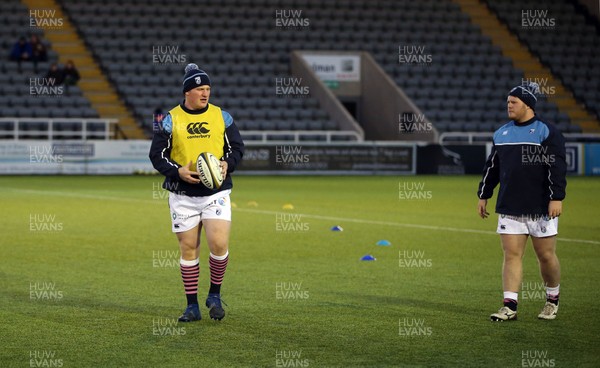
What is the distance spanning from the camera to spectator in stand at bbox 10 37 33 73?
40625 mm

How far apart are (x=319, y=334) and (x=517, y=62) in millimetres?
41332

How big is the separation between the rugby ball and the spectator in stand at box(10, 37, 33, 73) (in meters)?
32.8

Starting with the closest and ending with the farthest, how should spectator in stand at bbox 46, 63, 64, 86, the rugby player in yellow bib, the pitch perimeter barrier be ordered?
the rugby player in yellow bib
the pitch perimeter barrier
spectator in stand at bbox 46, 63, 64, 86

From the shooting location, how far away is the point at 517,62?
48.9 m

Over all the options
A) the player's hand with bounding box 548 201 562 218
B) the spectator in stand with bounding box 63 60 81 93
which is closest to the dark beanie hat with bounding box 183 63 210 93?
the player's hand with bounding box 548 201 562 218

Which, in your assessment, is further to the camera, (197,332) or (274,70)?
(274,70)

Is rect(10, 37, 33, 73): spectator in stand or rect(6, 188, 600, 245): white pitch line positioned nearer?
Result: rect(6, 188, 600, 245): white pitch line

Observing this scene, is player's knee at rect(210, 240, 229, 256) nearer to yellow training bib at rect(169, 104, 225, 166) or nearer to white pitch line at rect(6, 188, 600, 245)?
yellow training bib at rect(169, 104, 225, 166)

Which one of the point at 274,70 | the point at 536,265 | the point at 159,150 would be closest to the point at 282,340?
the point at 159,150

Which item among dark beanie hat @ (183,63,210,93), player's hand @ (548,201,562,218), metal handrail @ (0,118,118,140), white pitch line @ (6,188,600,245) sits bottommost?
metal handrail @ (0,118,118,140)

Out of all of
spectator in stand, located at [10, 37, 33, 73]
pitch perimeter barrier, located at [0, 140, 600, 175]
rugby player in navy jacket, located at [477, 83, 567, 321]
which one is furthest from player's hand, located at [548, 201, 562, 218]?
spectator in stand, located at [10, 37, 33, 73]

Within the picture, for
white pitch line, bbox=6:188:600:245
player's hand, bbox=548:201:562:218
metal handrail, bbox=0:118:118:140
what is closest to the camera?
player's hand, bbox=548:201:562:218

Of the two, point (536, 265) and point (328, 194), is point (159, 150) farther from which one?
point (328, 194)

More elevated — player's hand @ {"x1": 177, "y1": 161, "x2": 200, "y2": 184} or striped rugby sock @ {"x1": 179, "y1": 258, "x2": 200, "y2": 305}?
player's hand @ {"x1": 177, "y1": 161, "x2": 200, "y2": 184}
